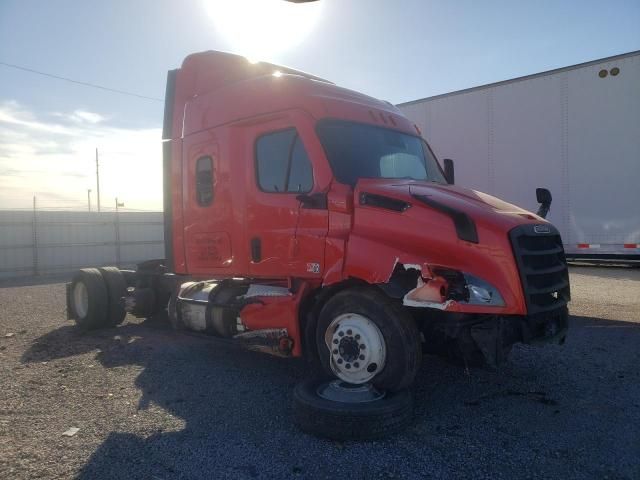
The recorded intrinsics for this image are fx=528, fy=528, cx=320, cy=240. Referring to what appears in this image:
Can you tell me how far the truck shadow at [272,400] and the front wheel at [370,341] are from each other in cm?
50

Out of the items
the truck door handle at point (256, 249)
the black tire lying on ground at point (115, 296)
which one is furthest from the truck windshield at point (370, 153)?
the black tire lying on ground at point (115, 296)

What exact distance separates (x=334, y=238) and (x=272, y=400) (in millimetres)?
1636

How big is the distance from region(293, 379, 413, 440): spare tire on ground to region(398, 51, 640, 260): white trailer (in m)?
9.43

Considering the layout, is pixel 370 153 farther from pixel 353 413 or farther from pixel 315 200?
pixel 353 413

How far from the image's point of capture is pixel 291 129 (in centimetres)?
529

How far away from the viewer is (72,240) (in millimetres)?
20188

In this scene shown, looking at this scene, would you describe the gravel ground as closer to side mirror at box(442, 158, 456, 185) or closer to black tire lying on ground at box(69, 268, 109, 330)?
black tire lying on ground at box(69, 268, 109, 330)

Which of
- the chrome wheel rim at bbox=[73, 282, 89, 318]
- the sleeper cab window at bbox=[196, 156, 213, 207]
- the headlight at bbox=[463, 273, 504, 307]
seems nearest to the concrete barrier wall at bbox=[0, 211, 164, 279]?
the chrome wheel rim at bbox=[73, 282, 89, 318]

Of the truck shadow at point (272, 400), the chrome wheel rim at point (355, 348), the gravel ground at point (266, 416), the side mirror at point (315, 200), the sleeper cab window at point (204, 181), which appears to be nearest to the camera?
the gravel ground at point (266, 416)

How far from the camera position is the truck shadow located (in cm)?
371

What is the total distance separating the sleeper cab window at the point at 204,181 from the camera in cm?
625

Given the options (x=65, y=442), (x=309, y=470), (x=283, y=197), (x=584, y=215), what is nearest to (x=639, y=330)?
(x=584, y=215)

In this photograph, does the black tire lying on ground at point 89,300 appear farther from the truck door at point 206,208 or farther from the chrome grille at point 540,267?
the chrome grille at point 540,267

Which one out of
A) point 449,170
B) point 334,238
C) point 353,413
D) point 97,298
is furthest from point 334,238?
point 97,298
